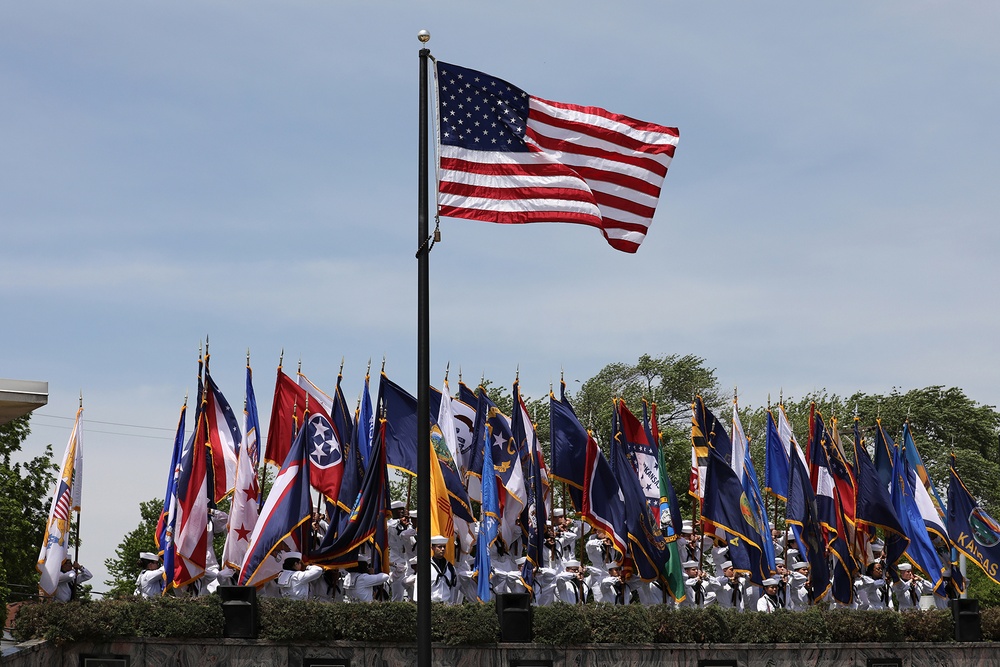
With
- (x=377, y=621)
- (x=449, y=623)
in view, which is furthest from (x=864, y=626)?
(x=377, y=621)

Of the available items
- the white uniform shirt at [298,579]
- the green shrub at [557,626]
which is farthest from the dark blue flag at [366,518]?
the green shrub at [557,626]

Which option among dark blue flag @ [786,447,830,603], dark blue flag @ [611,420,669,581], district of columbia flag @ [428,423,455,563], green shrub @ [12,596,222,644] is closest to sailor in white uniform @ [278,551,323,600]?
green shrub @ [12,596,222,644]

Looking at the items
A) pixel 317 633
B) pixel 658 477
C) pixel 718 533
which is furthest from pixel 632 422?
pixel 317 633

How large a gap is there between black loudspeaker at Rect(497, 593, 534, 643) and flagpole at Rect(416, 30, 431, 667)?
7.49 m

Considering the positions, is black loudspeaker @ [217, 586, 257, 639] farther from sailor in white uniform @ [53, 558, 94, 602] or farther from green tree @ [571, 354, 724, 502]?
green tree @ [571, 354, 724, 502]

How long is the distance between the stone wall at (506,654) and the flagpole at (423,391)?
6.64m

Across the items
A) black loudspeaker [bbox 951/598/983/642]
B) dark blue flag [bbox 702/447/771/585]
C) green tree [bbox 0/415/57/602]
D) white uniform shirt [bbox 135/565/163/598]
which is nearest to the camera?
white uniform shirt [bbox 135/565/163/598]

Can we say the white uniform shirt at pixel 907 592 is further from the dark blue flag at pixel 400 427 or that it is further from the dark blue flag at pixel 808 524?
the dark blue flag at pixel 400 427

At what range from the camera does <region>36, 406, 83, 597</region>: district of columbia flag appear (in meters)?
18.1

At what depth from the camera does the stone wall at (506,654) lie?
1805cm

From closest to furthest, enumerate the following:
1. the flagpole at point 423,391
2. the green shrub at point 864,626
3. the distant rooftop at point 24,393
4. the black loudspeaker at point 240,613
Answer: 1. the flagpole at point 423,391
2. the distant rooftop at point 24,393
3. the black loudspeaker at point 240,613
4. the green shrub at point 864,626

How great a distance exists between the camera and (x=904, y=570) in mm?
25000

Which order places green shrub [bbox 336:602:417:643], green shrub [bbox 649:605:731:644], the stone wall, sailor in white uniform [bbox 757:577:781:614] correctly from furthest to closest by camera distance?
sailor in white uniform [bbox 757:577:781:614], green shrub [bbox 649:605:731:644], green shrub [bbox 336:602:417:643], the stone wall

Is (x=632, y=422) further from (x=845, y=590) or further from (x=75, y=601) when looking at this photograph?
(x=75, y=601)
